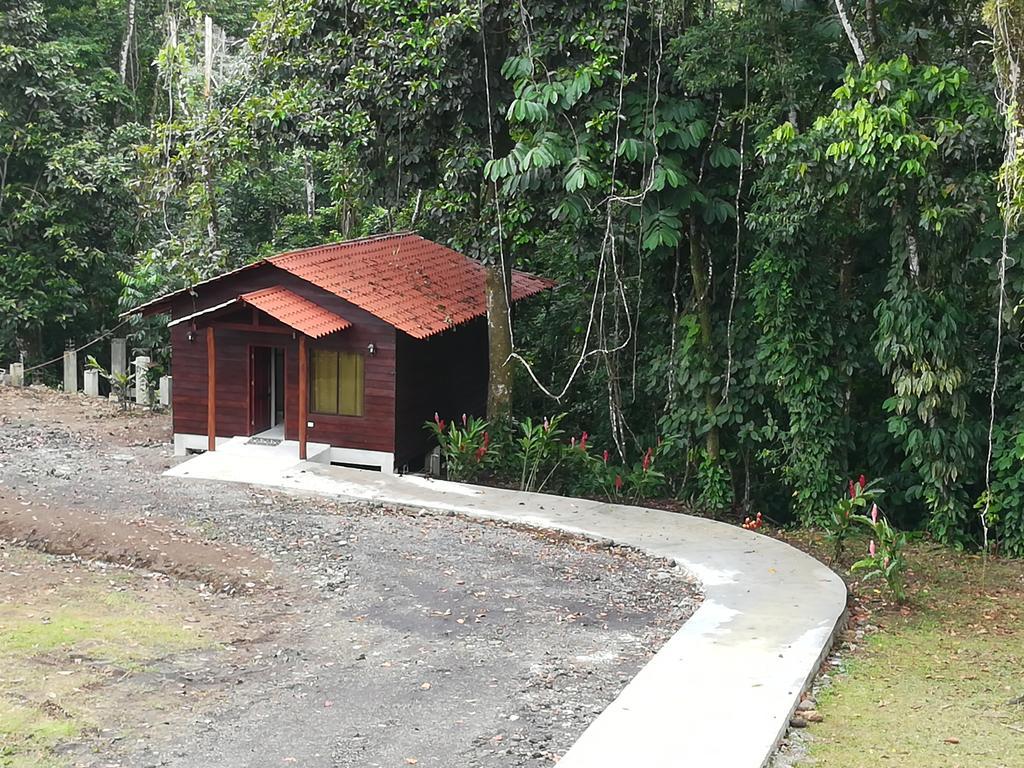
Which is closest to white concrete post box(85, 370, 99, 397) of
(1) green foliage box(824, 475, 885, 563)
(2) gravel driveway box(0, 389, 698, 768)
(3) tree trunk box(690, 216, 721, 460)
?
(2) gravel driveway box(0, 389, 698, 768)

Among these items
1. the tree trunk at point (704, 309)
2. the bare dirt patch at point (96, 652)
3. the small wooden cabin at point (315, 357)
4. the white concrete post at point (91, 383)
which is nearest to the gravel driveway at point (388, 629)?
the bare dirt patch at point (96, 652)

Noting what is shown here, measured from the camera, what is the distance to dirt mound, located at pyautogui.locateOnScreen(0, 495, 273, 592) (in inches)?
398

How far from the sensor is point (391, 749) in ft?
20.6

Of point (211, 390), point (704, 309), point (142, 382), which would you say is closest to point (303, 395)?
point (211, 390)

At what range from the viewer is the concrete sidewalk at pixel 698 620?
6395mm

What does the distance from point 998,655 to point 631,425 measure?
26.7 feet

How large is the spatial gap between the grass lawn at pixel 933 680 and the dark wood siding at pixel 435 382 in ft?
21.6

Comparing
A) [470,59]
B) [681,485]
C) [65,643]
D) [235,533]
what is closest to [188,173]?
[470,59]

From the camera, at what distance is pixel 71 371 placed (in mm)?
21125

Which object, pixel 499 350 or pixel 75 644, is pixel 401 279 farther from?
pixel 75 644

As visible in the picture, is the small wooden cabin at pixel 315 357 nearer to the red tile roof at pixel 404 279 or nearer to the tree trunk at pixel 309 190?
the red tile roof at pixel 404 279

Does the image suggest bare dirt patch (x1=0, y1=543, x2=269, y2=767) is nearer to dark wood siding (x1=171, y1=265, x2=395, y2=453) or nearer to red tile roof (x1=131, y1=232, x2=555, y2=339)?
dark wood siding (x1=171, y1=265, x2=395, y2=453)

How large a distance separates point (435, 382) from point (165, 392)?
20.0 feet

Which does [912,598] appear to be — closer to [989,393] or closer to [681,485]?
[989,393]
